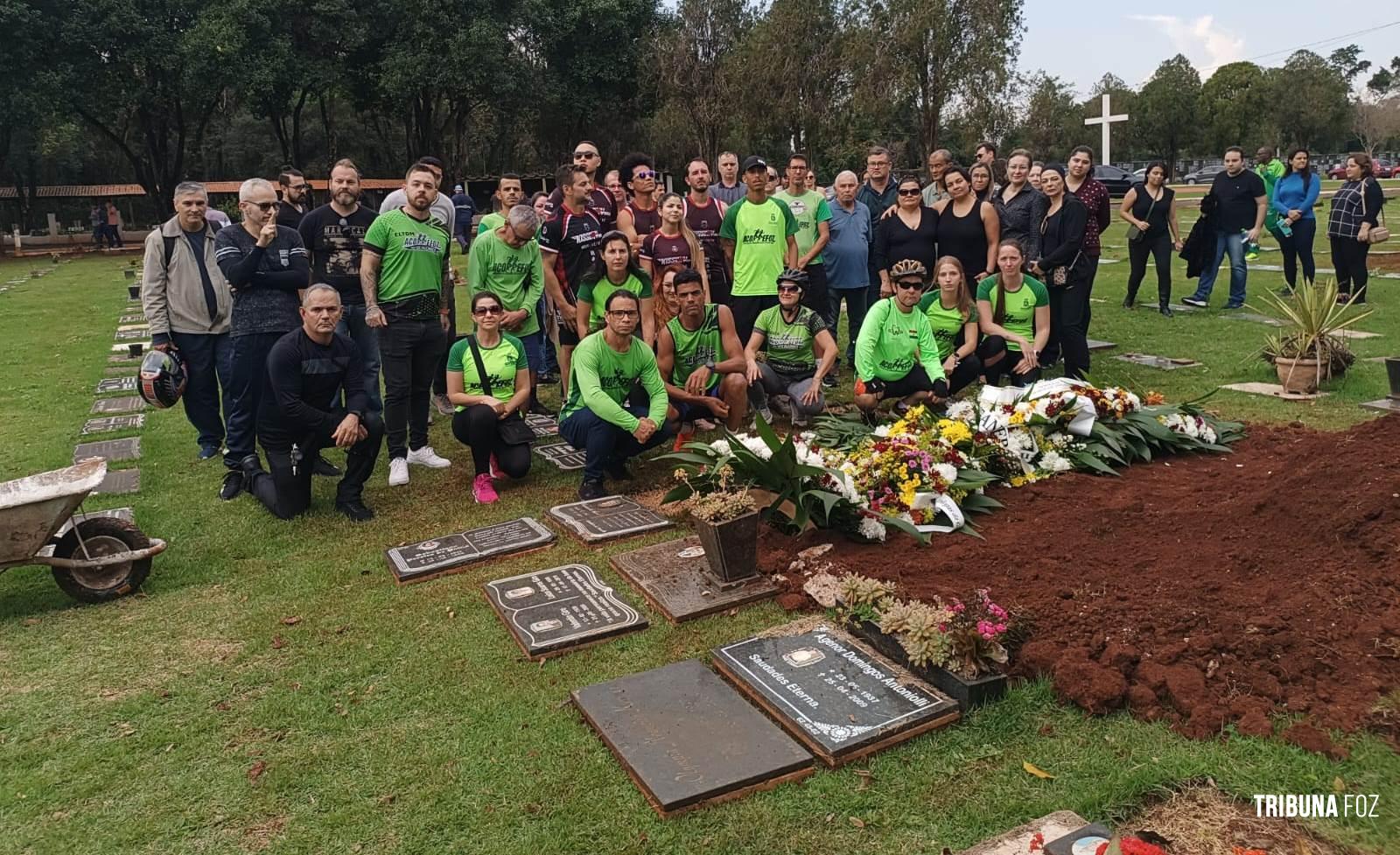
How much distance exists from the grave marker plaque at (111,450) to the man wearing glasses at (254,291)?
58.6 inches

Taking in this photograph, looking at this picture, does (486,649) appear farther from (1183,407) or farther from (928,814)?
(1183,407)

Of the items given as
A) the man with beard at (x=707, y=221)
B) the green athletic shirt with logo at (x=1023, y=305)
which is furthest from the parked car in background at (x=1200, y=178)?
the man with beard at (x=707, y=221)

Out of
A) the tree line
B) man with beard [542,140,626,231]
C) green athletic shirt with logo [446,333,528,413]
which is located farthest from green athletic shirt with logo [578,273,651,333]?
the tree line

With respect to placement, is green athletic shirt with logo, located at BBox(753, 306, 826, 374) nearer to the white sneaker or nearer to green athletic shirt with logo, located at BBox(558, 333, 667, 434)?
green athletic shirt with logo, located at BBox(558, 333, 667, 434)

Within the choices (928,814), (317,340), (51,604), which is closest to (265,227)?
(317,340)

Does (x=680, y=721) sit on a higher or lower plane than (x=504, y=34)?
lower

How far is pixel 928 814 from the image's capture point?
253cm

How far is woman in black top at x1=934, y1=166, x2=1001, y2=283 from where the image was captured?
6.89 meters

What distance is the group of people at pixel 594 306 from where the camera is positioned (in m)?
5.24

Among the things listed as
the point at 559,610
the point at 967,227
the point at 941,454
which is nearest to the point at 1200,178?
the point at 967,227

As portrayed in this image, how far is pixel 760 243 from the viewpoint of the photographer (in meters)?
6.67

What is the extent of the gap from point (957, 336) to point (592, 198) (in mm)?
2880

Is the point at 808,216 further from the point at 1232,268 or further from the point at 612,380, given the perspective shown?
the point at 1232,268

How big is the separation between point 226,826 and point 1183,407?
518cm
